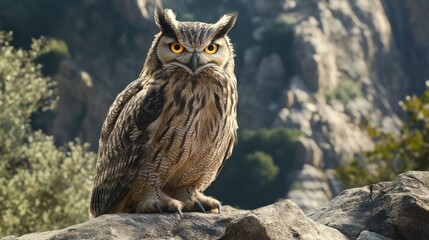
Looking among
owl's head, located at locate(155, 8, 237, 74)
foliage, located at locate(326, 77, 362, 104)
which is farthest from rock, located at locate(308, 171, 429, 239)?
foliage, located at locate(326, 77, 362, 104)

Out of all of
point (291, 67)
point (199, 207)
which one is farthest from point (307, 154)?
point (199, 207)

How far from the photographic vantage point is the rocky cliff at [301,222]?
666cm

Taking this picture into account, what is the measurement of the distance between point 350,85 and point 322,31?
8009mm

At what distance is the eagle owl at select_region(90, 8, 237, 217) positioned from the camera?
7.46 meters

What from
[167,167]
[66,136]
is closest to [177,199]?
[167,167]

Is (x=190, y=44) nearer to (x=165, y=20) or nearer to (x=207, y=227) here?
(x=165, y=20)

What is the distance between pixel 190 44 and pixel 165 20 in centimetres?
42

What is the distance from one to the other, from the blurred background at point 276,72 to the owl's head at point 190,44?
199 feet

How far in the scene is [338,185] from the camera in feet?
285

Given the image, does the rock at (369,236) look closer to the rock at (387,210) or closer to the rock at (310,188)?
the rock at (387,210)

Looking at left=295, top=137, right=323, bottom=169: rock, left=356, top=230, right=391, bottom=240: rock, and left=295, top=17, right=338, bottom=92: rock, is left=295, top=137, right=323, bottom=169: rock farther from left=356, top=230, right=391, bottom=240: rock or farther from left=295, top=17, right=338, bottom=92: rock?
left=356, top=230, right=391, bottom=240: rock

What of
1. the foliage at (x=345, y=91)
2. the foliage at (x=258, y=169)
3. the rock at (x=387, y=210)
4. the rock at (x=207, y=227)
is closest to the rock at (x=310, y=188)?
the foliage at (x=258, y=169)

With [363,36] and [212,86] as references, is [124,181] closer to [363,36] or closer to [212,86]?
[212,86]

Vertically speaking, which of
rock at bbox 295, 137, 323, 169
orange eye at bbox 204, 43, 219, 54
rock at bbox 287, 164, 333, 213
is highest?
rock at bbox 295, 137, 323, 169
